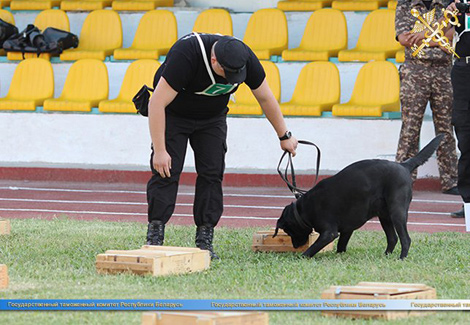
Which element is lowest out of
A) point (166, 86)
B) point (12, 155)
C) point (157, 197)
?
point (12, 155)

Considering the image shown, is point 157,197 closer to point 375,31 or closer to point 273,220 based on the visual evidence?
point 273,220

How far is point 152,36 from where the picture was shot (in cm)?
1534

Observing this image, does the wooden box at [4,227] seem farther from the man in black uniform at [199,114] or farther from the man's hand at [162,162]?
the man's hand at [162,162]

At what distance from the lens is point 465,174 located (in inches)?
360

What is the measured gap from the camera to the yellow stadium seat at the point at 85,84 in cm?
1463

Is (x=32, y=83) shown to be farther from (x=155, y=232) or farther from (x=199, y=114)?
(x=199, y=114)

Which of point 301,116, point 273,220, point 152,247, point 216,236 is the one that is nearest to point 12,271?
point 152,247

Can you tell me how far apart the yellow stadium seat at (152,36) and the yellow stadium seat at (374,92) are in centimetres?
332

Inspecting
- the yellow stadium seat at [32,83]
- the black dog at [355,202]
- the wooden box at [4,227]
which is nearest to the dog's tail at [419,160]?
the black dog at [355,202]

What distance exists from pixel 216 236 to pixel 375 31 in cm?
656

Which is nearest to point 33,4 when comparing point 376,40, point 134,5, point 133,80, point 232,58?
point 134,5

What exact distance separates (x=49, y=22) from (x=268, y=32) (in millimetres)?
3773

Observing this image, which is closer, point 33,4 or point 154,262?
point 154,262

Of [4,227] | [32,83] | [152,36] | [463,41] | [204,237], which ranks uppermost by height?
[463,41]
